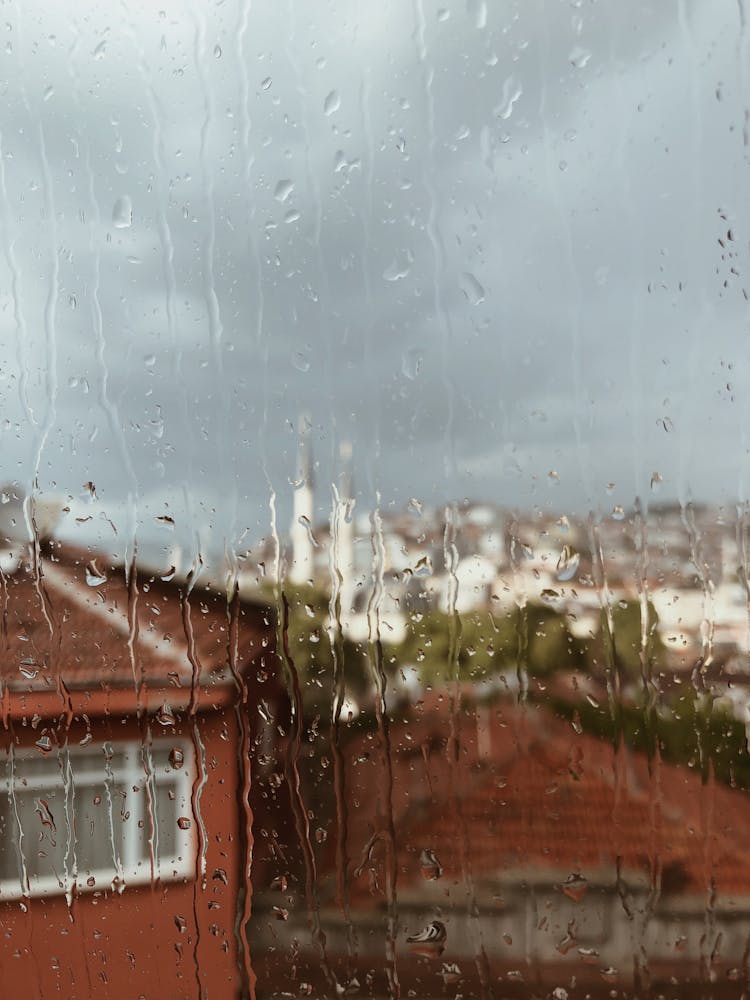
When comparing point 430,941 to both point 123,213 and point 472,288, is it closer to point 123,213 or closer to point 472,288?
point 472,288

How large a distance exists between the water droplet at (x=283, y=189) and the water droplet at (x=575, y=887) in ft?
2.25

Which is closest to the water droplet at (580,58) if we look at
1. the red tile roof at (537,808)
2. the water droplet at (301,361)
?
the water droplet at (301,361)

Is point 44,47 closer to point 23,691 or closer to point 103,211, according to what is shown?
point 103,211

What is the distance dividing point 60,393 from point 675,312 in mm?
619

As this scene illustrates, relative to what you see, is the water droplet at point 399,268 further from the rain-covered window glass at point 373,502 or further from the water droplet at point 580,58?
the water droplet at point 580,58

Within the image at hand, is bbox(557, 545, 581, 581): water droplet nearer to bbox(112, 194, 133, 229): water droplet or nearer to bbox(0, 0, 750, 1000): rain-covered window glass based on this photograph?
bbox(0, 0, 750, 1000): rain-covered window glass

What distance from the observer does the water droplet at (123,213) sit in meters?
0.86

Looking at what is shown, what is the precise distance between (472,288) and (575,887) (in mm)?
541

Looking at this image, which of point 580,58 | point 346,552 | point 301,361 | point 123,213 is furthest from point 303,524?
point 580,58

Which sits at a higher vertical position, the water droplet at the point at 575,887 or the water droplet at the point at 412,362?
the water droplet at the point at 412,362

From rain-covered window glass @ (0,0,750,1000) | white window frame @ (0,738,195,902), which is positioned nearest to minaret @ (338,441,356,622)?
rain-covered window glass @ (0,0,750,1000)

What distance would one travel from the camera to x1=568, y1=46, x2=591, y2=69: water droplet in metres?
0.75

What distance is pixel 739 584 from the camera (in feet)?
2.29

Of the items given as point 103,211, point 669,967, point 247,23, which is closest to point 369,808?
point 669,967
